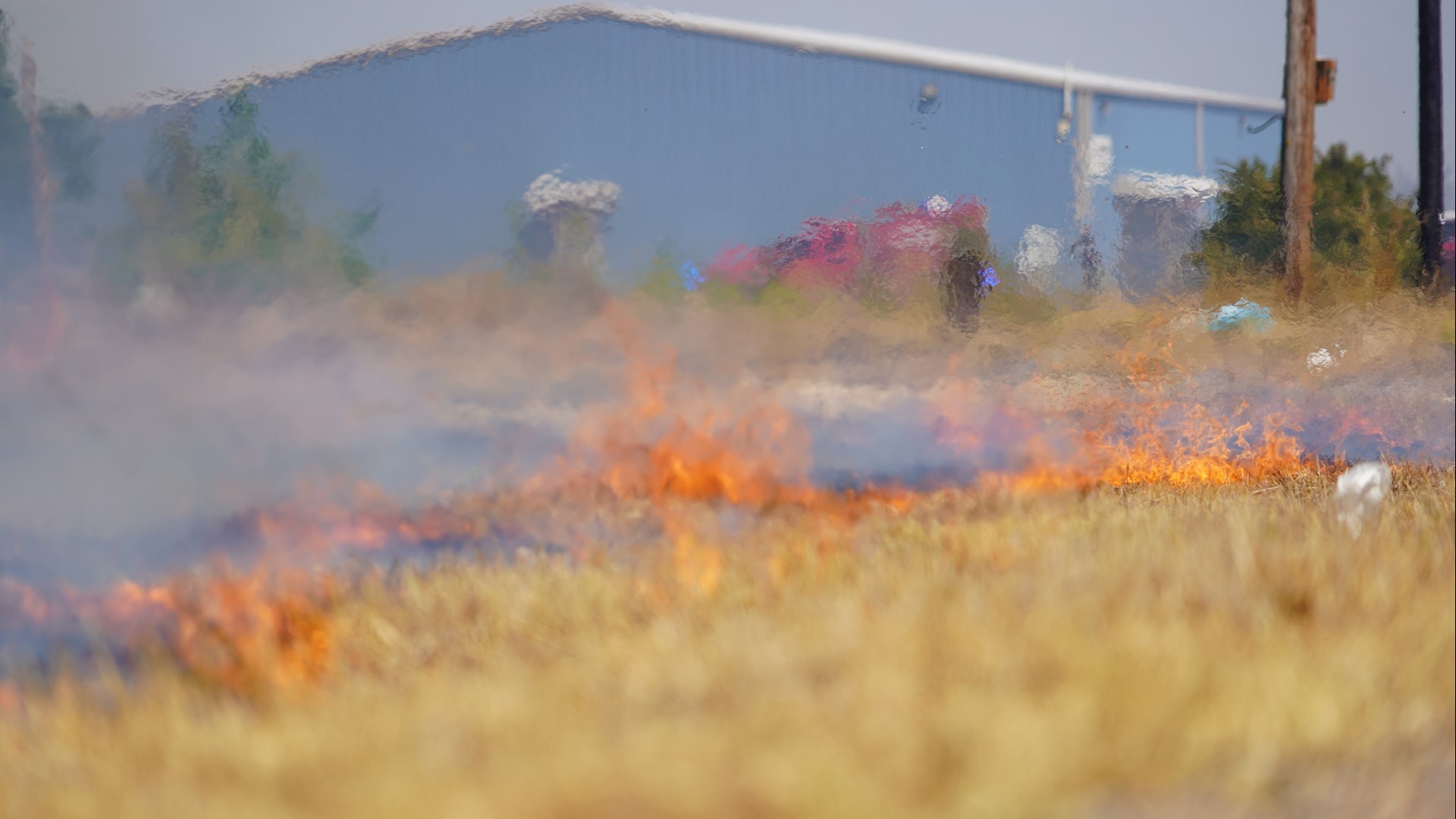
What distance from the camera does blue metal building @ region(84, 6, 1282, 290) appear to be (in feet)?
21.0

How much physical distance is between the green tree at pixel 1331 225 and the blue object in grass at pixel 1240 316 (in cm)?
23

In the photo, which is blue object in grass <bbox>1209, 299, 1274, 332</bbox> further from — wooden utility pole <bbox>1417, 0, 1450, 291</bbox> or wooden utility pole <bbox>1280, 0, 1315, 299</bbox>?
wooden utility pole <bbox>1417, 0, 1450, 291</bbox>

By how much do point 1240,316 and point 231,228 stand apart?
6332 mm

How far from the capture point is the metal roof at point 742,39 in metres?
6.24

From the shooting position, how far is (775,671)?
3576mm

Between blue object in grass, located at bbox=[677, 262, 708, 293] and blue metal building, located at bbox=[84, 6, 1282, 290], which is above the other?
blue metal building, located at bbox=[84, 6, 1282, 290]

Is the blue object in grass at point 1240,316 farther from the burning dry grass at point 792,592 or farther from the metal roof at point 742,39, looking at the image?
the metal roof at point 742,39

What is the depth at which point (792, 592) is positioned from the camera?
15.2ft

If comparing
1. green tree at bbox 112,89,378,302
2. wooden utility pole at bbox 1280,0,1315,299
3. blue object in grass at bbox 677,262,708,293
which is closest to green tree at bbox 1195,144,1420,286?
wooden utility pole at bbox 1280,0,1315,299

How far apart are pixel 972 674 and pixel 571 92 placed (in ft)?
15.3

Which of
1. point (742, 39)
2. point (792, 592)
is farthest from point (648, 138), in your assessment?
point (792, 592)

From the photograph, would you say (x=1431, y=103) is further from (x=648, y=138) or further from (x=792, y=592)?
(x=792, y=592)

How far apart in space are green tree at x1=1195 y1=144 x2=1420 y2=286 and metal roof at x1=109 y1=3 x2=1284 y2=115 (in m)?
0.84

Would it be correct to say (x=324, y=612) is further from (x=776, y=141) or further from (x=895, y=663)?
(x=776, y=141)
